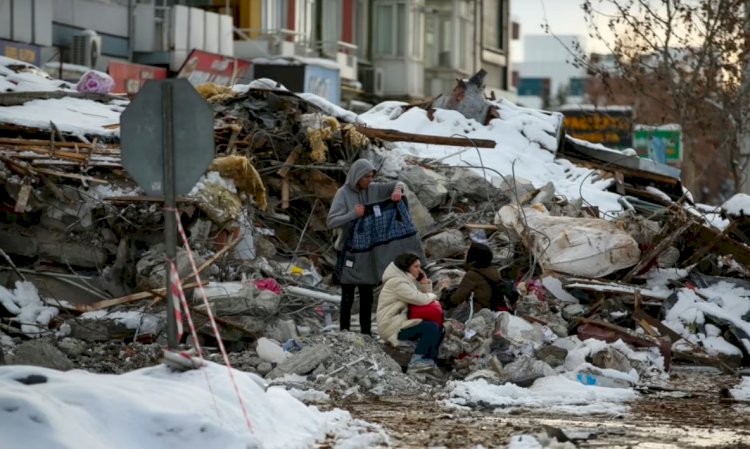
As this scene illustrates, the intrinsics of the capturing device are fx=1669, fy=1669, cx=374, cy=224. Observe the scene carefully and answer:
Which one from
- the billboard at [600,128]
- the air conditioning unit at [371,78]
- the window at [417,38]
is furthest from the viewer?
the window at [417,38]

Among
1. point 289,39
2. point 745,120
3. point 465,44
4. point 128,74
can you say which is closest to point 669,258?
point 745,120

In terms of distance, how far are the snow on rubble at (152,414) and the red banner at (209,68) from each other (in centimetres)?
2918

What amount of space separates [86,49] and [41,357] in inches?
885

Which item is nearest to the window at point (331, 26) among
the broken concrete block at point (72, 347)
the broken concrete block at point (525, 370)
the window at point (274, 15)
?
the window at point (274, 15)

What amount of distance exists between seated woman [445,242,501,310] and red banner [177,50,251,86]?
23587mm

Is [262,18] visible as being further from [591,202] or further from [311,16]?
[591,202]

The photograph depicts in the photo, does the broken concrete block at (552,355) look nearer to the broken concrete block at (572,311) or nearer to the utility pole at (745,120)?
the broken concrete block at (572,311)

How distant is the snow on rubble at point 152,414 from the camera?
943cm

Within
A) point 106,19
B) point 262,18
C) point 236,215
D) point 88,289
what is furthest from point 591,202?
point 262,18

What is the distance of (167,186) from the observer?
10516mm

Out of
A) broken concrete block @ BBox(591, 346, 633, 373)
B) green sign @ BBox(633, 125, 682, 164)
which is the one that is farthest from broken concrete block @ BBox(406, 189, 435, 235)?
green sign @ BBox(633, 125, 682, 164)

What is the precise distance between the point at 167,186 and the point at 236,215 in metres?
8.25

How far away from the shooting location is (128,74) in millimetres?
38188

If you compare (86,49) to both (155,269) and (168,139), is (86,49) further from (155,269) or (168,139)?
(168,139)
